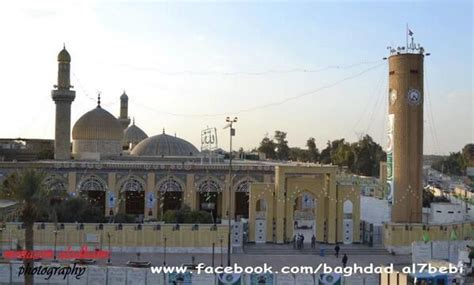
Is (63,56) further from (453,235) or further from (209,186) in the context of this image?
(453,235)

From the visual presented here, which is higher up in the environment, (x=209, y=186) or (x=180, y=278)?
(x=209, y=186)

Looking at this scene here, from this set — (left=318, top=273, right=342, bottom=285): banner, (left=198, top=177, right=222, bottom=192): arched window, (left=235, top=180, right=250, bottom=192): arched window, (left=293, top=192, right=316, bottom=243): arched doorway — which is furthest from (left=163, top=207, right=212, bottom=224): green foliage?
(left=318, top=273, right=342, bottom=285): banner

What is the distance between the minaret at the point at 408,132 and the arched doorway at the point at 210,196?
43.6 ft

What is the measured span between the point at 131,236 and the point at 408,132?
15.7m

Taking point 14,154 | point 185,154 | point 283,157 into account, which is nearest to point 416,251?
point 185,154

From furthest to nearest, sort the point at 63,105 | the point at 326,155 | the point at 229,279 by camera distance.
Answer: the point at 326,155 → the point at 63,105 → the point at 229,279

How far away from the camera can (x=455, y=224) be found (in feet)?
112

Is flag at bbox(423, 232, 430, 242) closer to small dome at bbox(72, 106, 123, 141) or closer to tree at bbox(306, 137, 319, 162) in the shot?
small dome at bbox(72, 106, 123, 141)

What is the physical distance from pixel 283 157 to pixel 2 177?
218ft

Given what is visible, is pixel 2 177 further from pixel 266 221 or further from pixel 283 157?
pixel 283 157

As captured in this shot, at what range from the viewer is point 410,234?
33062mm

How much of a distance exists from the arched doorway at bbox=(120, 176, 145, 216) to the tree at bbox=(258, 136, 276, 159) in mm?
58254

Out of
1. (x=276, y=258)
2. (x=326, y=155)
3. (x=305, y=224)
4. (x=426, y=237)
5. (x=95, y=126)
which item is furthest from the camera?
(x=326, y=155)

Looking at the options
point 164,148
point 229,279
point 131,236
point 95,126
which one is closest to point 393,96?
point 131,236
